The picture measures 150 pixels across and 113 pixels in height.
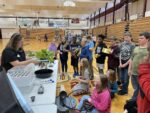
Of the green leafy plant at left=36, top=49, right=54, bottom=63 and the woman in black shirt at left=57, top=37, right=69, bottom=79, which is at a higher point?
the green leafy plant at left=36, top=49, right=54, bottom=63

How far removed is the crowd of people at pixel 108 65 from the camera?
1.41m

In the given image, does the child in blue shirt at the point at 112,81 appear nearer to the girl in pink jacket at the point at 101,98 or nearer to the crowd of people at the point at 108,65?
the crowd of people at the point at 108,65

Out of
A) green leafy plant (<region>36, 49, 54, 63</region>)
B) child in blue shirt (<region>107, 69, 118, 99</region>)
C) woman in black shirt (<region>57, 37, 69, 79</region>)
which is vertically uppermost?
green leafy plant (<region>36, 49, 54, 63</region>)

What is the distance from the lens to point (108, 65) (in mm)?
5191

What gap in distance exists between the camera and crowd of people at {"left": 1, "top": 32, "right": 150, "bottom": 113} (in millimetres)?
1414

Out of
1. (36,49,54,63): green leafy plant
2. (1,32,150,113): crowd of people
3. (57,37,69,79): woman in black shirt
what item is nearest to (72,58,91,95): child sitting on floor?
(1,32,150,113): crowd of people

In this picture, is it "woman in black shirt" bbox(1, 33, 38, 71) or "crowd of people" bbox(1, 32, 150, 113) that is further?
"woman in black shirt" bbox(1, 33, 38, 71)

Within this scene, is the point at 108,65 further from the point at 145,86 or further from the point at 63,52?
the point at 145,86

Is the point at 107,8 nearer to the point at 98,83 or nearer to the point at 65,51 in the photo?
the point at 65,51

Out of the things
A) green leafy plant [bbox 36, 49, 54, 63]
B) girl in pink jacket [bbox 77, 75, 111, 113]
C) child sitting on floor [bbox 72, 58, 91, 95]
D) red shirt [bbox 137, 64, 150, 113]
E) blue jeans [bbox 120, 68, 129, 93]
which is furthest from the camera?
blue jeans [bbox 120, 68, 129, 93]

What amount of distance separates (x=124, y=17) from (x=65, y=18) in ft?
59.2

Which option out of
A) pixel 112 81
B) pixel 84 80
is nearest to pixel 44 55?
pixel 84 80

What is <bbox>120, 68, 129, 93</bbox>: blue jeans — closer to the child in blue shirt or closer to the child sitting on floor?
the child in blue shirt

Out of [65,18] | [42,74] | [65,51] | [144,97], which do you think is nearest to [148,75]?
[144,97]
